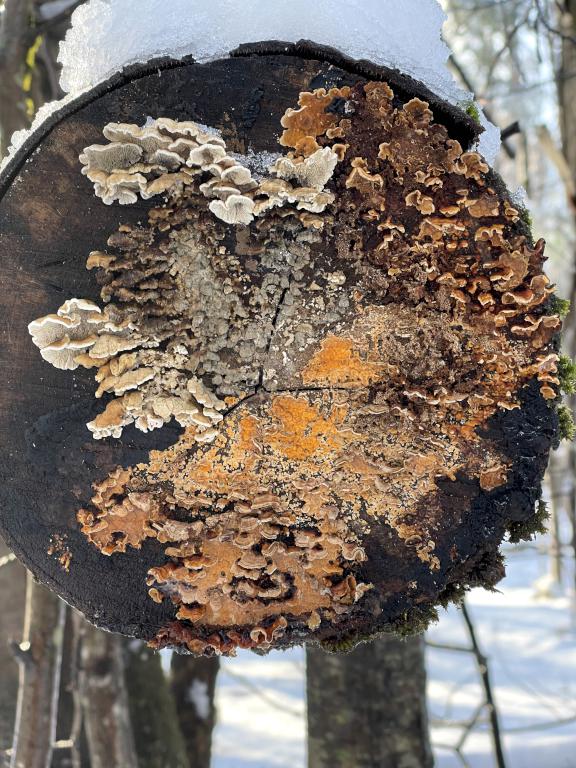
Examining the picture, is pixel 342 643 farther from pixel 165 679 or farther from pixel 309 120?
pixel 165 679

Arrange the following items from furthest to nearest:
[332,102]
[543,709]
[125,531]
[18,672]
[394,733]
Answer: [543,709] → [18,672] → [394,733] → [125,531] → [332,102]

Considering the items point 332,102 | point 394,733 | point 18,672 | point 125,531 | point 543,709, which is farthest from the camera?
point 543,709

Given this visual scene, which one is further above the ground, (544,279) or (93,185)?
(93,185)

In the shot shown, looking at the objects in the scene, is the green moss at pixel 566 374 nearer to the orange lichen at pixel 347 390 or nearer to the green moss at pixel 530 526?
the orange lichen at pixel 347 390

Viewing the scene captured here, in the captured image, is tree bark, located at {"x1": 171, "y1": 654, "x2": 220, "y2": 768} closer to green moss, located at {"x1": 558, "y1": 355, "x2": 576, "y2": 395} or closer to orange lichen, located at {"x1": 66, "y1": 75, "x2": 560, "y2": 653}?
orange lichen, located at {"x1": 66, "y1": 75, "x2": 560, "y2": 653}

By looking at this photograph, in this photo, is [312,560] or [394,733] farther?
[394,733]

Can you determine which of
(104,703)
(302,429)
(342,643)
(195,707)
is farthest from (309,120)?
(195,707)

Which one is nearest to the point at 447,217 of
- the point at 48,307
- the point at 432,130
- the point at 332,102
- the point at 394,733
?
the point at 432,130

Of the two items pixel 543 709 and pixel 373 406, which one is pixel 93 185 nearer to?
pixel 373 406
